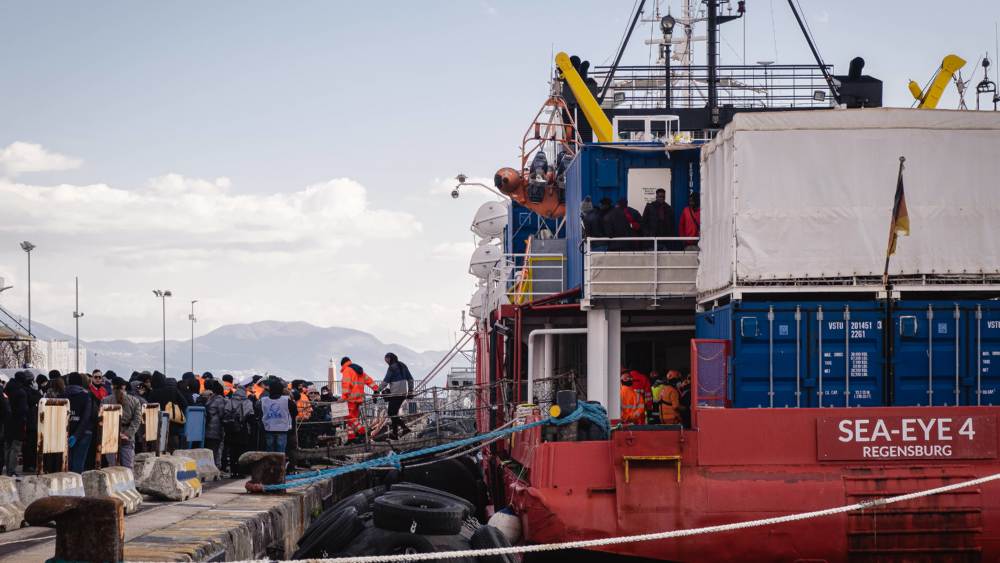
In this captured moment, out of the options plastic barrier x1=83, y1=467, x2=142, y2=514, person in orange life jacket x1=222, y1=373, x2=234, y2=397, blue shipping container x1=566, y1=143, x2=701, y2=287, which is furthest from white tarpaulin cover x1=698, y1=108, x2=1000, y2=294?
person in orange life jacket x1=222, y1=373, x2=234, y2=397

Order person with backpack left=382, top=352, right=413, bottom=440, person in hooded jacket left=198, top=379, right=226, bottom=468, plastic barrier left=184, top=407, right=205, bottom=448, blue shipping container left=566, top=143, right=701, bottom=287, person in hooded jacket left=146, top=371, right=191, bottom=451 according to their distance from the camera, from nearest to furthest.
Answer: blue shipping container left=566, top=143, right=701, bottom=287 < person in hooded jacket left=146, top=371, right=191, bottom=451 < plastic barrier left=184, top=407, right=205, bottom=448 < person in hooded jacket left=198, top=379, right=226, bottom=468 < person with backpack left=382, top=352, right=413, bottom=440

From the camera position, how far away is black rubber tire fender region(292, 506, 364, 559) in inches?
474

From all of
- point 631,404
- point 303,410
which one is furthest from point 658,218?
point 303,410

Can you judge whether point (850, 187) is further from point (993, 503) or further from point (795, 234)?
point (993, 503)

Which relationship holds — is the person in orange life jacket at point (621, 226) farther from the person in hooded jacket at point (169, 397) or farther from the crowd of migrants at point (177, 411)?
the person in hooded jacket at point (169, 397)

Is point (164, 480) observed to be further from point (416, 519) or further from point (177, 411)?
point (416, 519)

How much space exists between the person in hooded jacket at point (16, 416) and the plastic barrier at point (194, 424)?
264 centimetres

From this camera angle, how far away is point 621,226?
18484mm

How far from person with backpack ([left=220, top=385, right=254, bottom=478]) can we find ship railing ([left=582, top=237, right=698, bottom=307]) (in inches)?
257

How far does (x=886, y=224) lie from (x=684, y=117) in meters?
15.9

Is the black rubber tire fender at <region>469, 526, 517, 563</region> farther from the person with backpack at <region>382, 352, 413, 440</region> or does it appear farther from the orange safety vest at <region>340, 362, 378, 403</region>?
the orange safety vest at <region>340, 362, 378, 403</region>

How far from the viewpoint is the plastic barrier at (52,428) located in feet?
43.6

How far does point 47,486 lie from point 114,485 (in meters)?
0.98

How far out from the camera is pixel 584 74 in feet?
105
